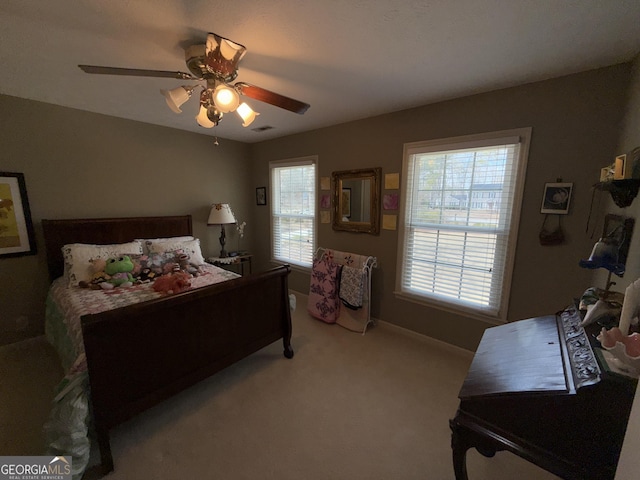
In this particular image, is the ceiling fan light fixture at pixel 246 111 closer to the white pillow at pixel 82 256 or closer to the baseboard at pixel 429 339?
the white pillow at pixel 82 256

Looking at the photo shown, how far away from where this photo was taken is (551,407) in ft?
2.84

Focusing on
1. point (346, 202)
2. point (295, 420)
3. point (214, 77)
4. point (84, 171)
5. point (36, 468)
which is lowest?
point (295, 420)

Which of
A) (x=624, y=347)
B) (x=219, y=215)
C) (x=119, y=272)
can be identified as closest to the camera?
(x=624, y=347)

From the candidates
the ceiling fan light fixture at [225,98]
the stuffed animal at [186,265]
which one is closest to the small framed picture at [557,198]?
the ceiling fan light fixture at [225,98]

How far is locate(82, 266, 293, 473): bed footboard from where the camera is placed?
4.59ft

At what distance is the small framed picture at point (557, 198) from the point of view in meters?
1.85

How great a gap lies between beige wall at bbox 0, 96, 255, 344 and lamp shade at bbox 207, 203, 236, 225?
0.71 feet

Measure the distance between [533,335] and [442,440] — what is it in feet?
2.96

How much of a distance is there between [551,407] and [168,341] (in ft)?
6.44

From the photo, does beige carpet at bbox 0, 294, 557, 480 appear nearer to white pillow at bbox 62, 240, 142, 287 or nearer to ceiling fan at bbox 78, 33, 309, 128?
white pillow at bbox 62, 240, 142, 287

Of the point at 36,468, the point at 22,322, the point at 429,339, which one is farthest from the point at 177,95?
the point at 429,339

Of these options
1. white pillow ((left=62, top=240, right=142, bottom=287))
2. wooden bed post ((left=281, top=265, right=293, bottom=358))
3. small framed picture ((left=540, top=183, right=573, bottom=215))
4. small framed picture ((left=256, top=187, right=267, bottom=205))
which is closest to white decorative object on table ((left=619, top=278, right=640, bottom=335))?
small framed picture ((left=540, top=183, right=573, bottom=215))

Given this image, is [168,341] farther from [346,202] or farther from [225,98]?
[346,202]

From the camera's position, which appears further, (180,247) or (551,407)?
(180,247)
